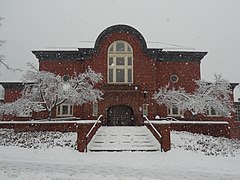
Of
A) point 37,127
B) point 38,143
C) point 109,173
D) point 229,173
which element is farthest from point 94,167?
point 37,127

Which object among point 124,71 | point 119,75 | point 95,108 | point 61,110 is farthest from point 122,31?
point 61,110

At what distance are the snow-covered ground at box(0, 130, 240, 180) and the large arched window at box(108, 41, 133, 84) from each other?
10512 mm

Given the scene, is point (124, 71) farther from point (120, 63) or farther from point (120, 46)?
point (120, 46)

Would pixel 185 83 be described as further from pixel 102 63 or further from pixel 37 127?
pixel 37 127

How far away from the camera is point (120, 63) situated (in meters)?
24.8

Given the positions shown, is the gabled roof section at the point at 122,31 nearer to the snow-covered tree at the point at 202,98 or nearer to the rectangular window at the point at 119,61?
the rectangular window at the point at 119,61

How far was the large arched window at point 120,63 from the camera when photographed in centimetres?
2455

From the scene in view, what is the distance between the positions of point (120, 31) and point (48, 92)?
383 inches

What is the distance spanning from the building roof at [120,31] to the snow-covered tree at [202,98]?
3.72 meters

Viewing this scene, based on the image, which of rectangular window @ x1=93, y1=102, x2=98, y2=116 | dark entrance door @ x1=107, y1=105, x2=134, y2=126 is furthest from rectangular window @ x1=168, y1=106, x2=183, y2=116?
rectangular window @ x1=93, y1=102, x2=98, y2=116

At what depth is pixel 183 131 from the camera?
18281 mm

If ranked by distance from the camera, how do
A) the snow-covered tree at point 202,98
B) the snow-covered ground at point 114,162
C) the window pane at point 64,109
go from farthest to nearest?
1. the window pane at point 64,109
2. the snow-covered tree at point 202,98
3. the snow-covered ground at point 114,162

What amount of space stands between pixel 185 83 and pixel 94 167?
60.7ft

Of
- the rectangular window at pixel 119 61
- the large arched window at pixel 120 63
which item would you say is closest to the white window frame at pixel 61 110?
the large arched window at pixel 120 63
